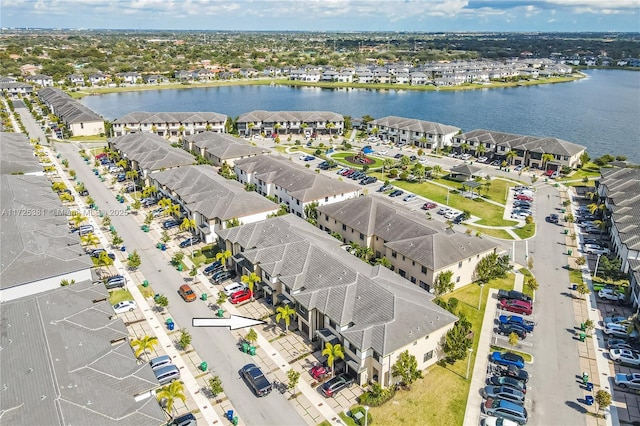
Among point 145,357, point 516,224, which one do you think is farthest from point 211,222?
Answer: point 516,224

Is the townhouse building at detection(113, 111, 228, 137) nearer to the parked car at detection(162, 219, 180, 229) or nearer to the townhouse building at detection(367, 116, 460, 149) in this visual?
the townhouse building at detection(367, 116, 460, 149)

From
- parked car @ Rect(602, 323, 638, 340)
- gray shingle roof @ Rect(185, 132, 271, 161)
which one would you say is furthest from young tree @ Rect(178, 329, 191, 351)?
gray shingle roof @ Rect(185, 132, 271, 161)

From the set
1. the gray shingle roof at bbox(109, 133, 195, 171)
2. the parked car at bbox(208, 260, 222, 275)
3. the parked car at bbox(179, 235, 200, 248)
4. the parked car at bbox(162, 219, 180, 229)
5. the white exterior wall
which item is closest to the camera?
the white exterior wall

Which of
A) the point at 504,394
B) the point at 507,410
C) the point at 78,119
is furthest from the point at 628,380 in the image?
the point at 78,119

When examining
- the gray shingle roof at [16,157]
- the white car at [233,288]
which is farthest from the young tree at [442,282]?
the gray shingle roof at [16,157]

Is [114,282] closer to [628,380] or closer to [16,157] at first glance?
[16,157]

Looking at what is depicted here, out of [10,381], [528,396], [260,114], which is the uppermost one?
[260,114]

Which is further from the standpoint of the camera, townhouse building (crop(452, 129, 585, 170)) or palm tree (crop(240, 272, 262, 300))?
townhouse building (crop(452, 129, 585, 170))

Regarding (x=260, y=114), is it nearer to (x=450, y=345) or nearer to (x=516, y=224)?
(x=516, y=224)
